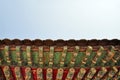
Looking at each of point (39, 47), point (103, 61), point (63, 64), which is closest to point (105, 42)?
point (103, 61)

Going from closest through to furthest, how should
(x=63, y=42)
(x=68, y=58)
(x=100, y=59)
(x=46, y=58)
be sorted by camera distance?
(x=46, y=58) → (x=68, y=58) → (x=100, y=59) → (x=63, y=42)

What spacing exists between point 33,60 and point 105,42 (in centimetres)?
175

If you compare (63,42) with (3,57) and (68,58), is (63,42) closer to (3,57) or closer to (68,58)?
(68,58)

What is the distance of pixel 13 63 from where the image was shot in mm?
8656

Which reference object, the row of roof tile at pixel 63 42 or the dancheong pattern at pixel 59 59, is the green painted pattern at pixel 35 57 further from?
the row of roof tile at pixel 63 42

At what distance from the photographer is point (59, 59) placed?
8539mm

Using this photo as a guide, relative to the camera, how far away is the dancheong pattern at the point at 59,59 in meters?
8.26

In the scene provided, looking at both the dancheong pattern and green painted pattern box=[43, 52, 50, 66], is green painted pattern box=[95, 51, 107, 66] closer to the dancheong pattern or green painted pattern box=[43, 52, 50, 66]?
the dancheong pattern

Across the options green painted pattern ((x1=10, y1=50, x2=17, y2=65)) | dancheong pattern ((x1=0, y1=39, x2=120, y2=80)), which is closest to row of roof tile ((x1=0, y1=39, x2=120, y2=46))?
dancheong pattern ((x1=0, y1=39, x2=120, y2=80))

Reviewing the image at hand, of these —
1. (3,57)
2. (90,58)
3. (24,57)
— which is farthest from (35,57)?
(90,58)

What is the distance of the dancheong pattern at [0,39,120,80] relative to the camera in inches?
325

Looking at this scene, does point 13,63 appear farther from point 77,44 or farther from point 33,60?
point 77,44

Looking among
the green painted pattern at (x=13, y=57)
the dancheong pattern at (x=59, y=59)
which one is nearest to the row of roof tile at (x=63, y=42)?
the dancheong pattern at (x=59, y=59)

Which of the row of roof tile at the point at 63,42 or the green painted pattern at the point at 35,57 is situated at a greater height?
the row of roof tile at the point at 63,42
